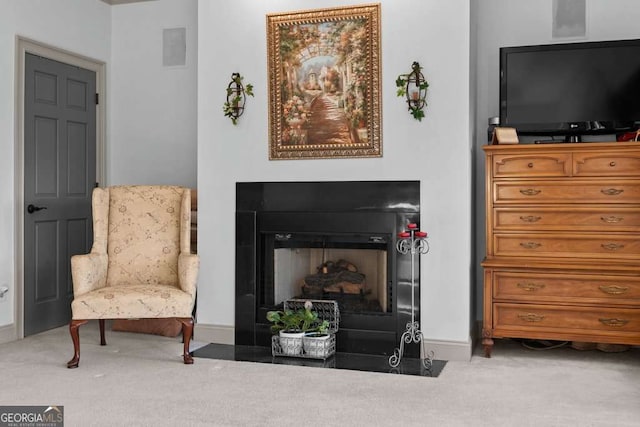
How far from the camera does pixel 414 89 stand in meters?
4.31

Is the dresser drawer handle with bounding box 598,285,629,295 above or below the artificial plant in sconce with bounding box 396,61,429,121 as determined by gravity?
below

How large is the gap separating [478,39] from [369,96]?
115 cm

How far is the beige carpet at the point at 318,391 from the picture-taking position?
10.1 ft

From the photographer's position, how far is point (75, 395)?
341cm

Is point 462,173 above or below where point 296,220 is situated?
above

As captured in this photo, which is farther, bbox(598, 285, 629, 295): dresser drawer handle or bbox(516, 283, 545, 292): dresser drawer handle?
bbox(516, 283, 545, 292): dresser drawer handle

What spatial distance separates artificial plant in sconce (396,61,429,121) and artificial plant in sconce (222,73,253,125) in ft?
3.60

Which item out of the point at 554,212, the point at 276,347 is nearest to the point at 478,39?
the point at 554,212

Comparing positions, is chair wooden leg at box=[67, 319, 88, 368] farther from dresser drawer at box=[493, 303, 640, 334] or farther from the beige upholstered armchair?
dresser drawer at box=[493, 303, 640, 334]

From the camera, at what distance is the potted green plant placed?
14.1 ft

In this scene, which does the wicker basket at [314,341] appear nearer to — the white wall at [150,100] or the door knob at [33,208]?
the white wall at [150,100]

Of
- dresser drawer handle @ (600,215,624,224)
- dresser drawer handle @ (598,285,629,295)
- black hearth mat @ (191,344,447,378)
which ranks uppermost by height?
dresser drawer handle @ (600,215,624,224)

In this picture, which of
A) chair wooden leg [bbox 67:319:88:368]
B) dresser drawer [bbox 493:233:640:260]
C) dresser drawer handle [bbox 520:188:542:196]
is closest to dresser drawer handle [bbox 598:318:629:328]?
dresser drawer [bbox 493:233:640:260]

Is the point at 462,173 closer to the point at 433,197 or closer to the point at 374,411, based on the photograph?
the point at 433,197
